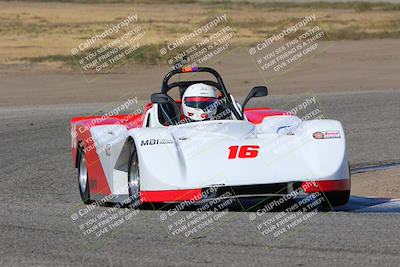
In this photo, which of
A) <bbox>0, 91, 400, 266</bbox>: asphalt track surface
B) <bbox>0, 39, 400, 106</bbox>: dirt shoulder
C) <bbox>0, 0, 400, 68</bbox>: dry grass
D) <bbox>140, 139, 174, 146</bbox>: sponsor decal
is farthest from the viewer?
<bbox>0, 0, 400, 68</bbox>: dry grass

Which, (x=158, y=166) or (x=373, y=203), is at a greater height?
(x=158, y=166)

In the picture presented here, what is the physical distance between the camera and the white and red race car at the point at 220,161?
36.4ft

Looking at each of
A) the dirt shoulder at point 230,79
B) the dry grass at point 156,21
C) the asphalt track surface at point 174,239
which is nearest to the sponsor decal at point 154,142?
the asphalt track surface at point 174,239

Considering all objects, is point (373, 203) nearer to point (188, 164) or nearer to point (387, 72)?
point (188, 164)

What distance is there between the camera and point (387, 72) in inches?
1294

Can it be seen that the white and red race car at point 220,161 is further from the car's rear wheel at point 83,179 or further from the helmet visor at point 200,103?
the car's rear wheel at point 83,179

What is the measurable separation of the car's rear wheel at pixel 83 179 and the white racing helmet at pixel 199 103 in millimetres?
1382

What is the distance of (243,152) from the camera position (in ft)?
37.2

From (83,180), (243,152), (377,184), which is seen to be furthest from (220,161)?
(377,184)

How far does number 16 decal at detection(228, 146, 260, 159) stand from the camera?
11.3 m

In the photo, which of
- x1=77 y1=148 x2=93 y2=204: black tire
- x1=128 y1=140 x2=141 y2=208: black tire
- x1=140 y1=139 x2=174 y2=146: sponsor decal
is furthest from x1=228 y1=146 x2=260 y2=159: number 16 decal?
x1=77 y1=148 x2=93 y2=204: black tire

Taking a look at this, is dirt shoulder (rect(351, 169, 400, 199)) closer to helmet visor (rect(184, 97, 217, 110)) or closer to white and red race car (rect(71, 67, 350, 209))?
white and red race car (rect(71, 67, 350, 209))

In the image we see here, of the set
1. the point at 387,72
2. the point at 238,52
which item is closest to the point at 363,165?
the point at 387,72

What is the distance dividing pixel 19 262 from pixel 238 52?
29980 mm
